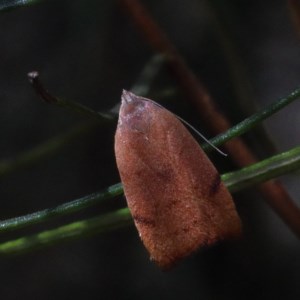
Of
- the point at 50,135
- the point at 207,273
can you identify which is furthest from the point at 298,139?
the point at 50,135

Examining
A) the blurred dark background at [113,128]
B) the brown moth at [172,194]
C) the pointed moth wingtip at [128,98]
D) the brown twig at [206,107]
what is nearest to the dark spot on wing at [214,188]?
the brown moth at [172,194]

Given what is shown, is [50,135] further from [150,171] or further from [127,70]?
[150,171]

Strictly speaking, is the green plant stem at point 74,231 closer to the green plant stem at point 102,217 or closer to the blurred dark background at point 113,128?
the green plant stem at point 102,217

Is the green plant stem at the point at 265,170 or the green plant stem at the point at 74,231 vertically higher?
the green plant stem at the point at 74,231

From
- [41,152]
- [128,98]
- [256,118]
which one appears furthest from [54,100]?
[41,152]

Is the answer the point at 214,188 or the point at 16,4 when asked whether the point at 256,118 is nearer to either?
the point at 214,188

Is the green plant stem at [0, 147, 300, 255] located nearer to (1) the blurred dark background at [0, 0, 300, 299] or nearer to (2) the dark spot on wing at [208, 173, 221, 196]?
(2) the dark spot on wing at [208, 173, 221, 196]
